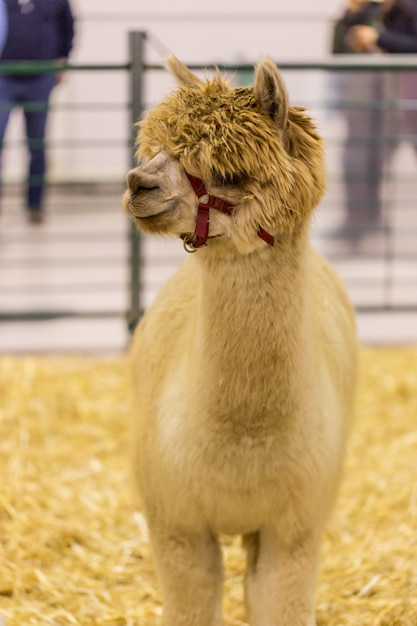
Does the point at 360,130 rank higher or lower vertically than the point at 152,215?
higher

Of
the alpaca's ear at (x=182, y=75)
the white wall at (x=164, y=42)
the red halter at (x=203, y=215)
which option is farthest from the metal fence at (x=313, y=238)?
the red halter at (x=203, y=215)

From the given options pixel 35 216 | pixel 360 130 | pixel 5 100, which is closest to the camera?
pixel 5 100

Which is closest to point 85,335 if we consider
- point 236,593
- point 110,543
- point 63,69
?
point 63,69

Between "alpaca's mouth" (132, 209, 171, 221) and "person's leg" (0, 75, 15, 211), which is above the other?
"person's leg" (0, 75, 15, 211)

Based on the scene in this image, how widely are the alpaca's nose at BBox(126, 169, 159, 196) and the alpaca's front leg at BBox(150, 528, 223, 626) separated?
895 mm

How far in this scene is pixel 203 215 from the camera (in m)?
2.30

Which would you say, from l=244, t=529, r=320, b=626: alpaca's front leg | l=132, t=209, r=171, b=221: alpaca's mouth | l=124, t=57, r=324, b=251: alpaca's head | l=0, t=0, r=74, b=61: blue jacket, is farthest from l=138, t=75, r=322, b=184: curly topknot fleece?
l=0, t=0, r=74, b=61: blue jacket

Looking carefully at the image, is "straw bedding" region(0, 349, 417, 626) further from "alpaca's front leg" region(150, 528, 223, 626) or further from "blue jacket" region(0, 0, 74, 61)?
"blue jacket" region(0, 0, 74, 61)

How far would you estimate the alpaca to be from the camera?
229 centimetres

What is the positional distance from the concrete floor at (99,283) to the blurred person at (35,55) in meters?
0.86

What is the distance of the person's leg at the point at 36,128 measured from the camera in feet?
18.0

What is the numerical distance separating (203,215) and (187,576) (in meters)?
0.94

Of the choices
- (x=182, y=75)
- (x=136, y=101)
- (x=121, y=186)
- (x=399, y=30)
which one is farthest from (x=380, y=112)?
(x=121, y=186)

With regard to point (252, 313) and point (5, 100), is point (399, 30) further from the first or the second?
point (252, 313)
